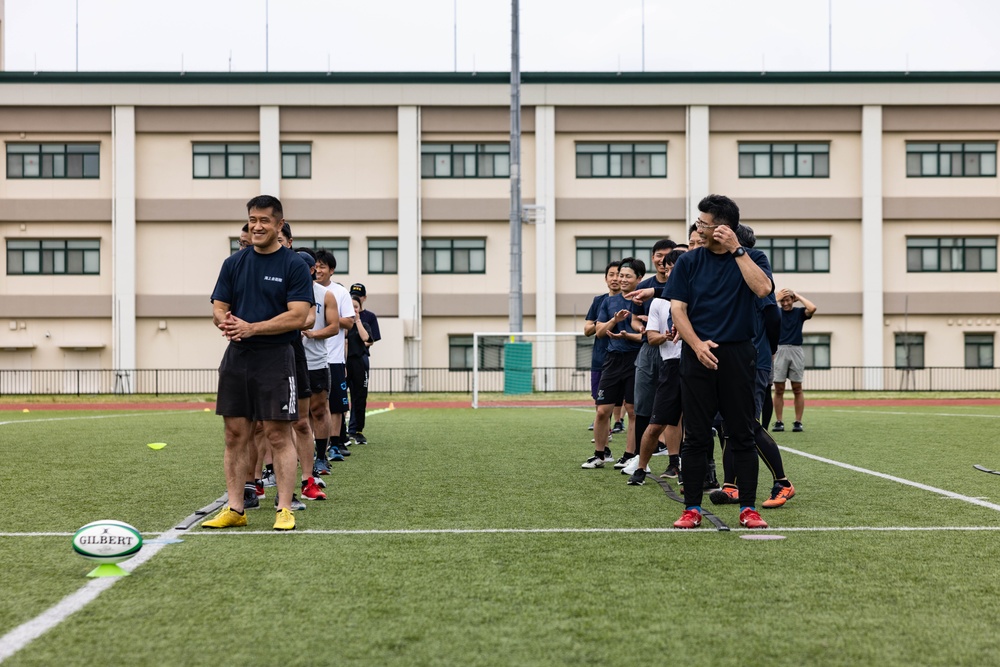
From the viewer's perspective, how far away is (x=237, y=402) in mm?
6305

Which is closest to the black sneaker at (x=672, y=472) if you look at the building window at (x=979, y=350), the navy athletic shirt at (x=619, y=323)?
the navy athletic shirt at (x=619, y=323)

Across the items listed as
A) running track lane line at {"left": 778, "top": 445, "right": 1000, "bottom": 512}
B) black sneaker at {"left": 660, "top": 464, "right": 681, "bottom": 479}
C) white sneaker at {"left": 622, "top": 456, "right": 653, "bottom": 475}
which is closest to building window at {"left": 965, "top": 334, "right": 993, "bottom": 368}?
running track lane line at {"left": 778, "top": 445, "right": 1000, "bottom": 512}

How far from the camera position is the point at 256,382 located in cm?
629

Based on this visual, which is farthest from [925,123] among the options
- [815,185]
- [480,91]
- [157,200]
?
[157,200]

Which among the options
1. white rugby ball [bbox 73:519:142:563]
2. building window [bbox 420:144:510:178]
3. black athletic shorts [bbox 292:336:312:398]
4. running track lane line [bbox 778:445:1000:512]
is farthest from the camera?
building window [bbox 420:144:510:178]

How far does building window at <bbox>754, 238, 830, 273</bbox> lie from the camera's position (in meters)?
37.7

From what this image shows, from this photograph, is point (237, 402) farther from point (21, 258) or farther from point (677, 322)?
point (21, 258)

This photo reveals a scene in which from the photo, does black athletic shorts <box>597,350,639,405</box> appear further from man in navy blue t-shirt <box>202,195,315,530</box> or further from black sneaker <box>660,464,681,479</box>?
man in navy blue t-shirt <box>202,195,315,530</box>

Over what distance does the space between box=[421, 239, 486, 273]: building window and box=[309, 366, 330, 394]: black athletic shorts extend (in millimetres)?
28892

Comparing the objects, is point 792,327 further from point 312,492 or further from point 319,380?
point 312,492

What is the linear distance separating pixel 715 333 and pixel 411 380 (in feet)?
102

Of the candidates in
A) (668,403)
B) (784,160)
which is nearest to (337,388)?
(668,403)

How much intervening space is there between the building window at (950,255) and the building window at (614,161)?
378 inches

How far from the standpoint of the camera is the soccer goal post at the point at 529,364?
3041 centimetres
